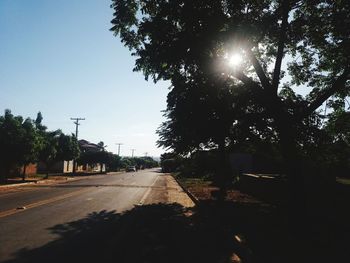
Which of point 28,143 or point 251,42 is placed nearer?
point 251,42

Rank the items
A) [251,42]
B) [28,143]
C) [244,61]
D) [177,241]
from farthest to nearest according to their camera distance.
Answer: [28,143] < [244,61] < [251,42] < [177,241]

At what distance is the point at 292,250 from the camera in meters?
8.50

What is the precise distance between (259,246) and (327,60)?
493 inches

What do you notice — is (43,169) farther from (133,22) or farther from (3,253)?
(3,253)

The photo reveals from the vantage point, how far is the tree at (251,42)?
13.9 meters

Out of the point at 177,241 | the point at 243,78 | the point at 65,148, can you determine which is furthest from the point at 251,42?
the point at 65,148

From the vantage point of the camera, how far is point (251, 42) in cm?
1533

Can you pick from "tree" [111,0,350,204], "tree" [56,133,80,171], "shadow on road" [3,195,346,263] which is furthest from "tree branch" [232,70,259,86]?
"tree" [56,133,80,171]

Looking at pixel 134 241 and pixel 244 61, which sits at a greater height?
pixel 244 61

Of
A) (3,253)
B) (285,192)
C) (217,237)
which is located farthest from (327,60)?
(3,253)

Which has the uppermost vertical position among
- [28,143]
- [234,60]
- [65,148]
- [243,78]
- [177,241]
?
[234,60]

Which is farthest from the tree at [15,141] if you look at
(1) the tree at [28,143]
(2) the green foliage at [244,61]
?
(2) the green foliage at [244,61]

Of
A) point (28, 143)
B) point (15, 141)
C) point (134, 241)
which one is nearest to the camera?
point (134, 241)

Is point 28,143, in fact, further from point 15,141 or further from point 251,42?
point 251,42
